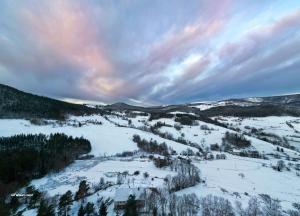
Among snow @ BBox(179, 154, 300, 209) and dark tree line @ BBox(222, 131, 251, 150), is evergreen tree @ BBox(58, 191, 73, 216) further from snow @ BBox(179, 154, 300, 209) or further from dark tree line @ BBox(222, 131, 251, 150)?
dark tree line @ BBox(222, 131, 251, 150)

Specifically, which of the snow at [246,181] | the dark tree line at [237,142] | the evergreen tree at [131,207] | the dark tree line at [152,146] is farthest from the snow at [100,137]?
the evergreen tree at [131,207]

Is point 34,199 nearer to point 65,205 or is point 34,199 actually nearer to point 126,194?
point 65,205

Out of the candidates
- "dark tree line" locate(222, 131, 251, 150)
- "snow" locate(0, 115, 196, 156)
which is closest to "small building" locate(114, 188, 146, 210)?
"snow" locate(0, 115, 196, 156)

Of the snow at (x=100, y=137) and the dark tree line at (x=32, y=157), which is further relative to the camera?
the snow at (x=100, y=137)

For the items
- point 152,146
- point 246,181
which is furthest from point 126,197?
point 152,146

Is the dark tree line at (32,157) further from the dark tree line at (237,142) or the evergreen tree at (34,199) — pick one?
the dark tree line at (237,142)

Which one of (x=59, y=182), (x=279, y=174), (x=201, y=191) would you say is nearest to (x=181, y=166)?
(x=201, y=191)
